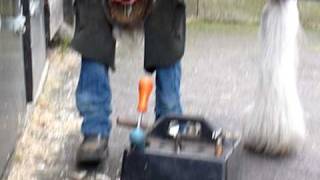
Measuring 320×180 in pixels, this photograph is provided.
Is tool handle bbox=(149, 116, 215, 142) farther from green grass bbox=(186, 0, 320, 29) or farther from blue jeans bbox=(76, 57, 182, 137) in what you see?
green grass bbox=(186, 0, 320, 29)

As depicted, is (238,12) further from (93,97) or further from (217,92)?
(93,97)

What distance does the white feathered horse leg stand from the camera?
10.4 ft

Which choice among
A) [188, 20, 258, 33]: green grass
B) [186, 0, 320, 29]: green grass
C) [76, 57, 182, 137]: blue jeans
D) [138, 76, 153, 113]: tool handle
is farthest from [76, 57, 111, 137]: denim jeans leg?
[186, 0, 320, 29]: green grass

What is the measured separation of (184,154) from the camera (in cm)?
251

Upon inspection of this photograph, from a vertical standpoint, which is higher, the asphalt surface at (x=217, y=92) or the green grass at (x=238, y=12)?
the green grass at (x=238, y=12)

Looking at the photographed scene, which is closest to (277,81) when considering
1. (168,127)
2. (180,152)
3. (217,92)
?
(168,127)

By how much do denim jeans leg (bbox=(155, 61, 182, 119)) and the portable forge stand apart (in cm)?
63

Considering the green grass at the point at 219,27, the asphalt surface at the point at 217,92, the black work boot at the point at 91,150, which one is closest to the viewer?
the black work boot at the point at 91,150

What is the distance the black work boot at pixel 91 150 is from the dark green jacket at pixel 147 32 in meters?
0.35

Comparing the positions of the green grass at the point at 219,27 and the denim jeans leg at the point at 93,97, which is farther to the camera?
the green grass at the point at 219,27

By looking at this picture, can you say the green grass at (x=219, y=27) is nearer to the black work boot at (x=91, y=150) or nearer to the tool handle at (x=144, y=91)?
the black work boot at (x=91, y=150)

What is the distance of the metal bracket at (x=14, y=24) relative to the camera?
3266 millimetres

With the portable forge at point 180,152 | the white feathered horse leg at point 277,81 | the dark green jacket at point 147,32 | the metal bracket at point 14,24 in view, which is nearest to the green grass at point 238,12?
the metal bracket at point 14,24

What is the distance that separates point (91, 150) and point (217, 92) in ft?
4.79
